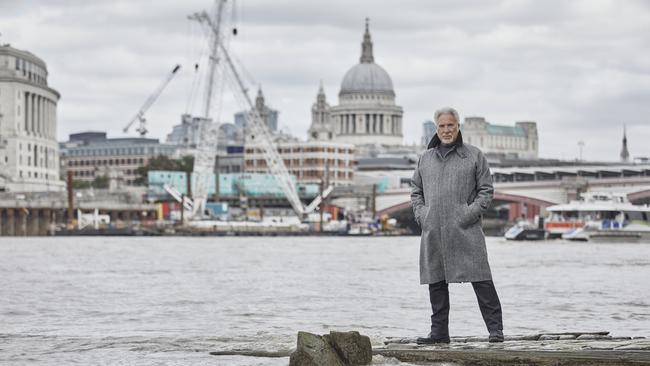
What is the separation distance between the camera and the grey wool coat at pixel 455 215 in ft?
44.3

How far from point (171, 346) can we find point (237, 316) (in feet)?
22.5

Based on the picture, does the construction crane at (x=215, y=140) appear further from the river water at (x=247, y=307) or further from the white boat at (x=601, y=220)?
the river water at (x=247, y=307)

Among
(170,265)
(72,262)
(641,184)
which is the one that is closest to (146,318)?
(170,265)

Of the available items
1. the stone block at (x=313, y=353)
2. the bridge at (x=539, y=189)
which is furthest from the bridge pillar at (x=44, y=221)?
the stone block at (x=313, y=353)

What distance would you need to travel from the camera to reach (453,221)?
13516 mm

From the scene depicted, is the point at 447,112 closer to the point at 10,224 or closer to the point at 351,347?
the point at 351,347

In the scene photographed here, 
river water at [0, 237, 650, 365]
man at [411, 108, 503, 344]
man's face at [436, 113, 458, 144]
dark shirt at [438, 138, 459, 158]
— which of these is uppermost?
man's face at [436, 113, 458, 144]

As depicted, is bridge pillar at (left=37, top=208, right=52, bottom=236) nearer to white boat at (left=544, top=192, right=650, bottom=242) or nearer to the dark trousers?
white boat at (left=544, top=192, right=650, bottom=242)

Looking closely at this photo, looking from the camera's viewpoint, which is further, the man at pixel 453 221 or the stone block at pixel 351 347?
the man at pixel 453 221

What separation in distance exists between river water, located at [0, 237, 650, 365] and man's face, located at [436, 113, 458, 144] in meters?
2.20

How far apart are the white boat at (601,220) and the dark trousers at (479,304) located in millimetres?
76749

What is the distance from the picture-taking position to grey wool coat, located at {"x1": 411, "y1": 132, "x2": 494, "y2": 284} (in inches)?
532

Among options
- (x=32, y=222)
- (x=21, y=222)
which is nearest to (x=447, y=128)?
(x=21, y=222)

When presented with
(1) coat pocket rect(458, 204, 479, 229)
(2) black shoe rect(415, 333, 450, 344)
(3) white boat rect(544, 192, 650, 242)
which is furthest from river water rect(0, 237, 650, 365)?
(3) white boat rect(544, 192, 650, 242)
